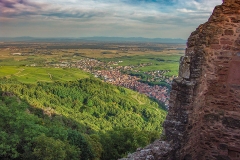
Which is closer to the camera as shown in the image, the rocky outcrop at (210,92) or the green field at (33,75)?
the rocky outcrop at (210,92)

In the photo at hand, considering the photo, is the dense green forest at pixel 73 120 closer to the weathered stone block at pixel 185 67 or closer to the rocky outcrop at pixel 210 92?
the rocky outcrop at pixel 210 92

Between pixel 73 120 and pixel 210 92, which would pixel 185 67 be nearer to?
pixel 210 92

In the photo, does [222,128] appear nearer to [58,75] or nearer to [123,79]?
[58,75]

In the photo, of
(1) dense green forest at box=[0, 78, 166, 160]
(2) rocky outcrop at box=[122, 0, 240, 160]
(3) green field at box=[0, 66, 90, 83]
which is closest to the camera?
(2) rocky outcrop at box=[122, 0, 240, 160]

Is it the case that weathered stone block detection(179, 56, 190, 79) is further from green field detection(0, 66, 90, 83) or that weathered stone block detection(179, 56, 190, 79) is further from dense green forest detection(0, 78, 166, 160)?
green field detection(0, 66, 90, 83)

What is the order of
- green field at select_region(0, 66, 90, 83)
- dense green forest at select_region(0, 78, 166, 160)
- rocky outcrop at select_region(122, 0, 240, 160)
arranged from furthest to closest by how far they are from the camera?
1. green field at select_region(0, 66, 90, 83)
2. dense green forest at select_region(0, 78, 166, 160)
3. rocky outcrop at select_region(122, 0, 240, 160)

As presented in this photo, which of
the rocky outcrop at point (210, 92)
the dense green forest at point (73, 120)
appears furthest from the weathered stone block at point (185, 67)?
the dense green forest at point (73, 120)

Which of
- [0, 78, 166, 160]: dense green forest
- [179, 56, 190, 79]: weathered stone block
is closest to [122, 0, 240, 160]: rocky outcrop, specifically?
[179, 56, 190, 79]: weathered stone block

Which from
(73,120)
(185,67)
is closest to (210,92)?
(185,67)
